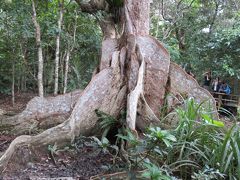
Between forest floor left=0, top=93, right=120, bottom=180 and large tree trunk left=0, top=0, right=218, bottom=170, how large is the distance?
7.3 inches

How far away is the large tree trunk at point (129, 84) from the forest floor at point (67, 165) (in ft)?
0.60

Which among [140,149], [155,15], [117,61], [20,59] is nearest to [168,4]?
[155,15]

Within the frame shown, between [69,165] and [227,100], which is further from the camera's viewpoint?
[227,100]

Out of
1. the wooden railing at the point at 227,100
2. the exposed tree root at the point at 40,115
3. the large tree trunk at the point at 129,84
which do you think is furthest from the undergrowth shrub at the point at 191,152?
the wooden railing at the point at 227,100

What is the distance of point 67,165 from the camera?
3.28 meters

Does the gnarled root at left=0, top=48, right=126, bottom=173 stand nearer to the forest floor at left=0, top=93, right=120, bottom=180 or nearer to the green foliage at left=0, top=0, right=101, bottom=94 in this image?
the forest floor at left=0, top=93, right=120, bottom=180

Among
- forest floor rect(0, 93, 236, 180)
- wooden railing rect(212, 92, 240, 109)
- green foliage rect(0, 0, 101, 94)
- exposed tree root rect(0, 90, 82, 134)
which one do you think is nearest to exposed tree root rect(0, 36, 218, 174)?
forest floor rect(0, 93, 236, 180)

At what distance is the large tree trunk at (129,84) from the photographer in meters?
3.64

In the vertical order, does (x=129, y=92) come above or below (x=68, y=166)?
above

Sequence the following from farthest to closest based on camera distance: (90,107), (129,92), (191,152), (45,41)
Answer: (45,41)
(129,92)
(90,107)
(191,152)

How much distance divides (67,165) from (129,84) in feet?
4.72

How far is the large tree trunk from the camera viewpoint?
3.64 meters

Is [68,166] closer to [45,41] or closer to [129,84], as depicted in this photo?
[129,84]

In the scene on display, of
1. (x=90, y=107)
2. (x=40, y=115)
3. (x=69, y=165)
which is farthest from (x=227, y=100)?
(x=69, y=165)
